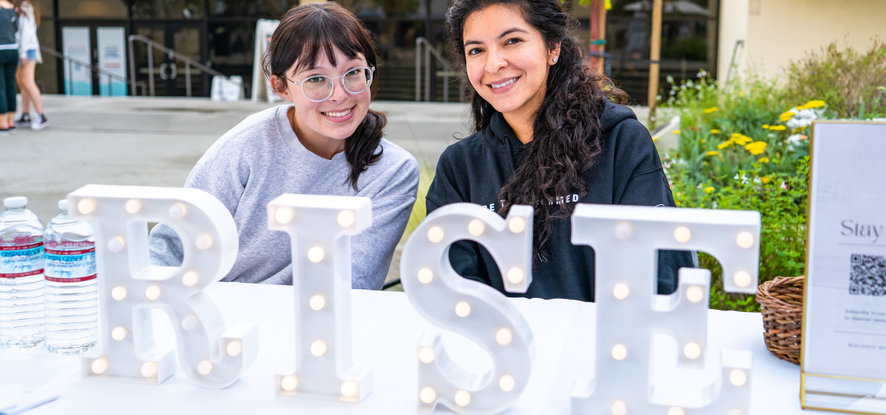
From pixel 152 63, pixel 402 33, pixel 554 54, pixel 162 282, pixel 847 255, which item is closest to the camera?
pixel 847 255

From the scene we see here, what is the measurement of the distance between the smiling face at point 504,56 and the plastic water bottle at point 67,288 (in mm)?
970

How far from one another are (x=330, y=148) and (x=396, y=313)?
77 cm

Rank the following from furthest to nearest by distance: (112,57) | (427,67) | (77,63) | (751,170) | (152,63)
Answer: (112,57) < (77,63) < (152,63) < (427,67) < (751,170)

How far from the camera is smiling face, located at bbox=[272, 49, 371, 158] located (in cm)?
200

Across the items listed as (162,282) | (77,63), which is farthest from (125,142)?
(77,63)

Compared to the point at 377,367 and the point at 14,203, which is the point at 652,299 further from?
the point at 14,203

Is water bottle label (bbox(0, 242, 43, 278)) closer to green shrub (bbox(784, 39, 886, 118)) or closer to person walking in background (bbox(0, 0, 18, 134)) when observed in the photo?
green shrub (bbox(784, 39, 886, 118))

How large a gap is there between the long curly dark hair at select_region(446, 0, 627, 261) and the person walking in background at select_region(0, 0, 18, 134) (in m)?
6.52

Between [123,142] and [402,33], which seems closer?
[123,142]

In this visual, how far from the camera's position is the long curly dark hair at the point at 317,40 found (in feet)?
6.49

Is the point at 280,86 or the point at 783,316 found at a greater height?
the point at 280,86

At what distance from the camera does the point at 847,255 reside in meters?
1.02

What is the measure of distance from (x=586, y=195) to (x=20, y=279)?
1220 millimetres

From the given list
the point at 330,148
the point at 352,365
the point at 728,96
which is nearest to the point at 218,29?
the point at 728,96
